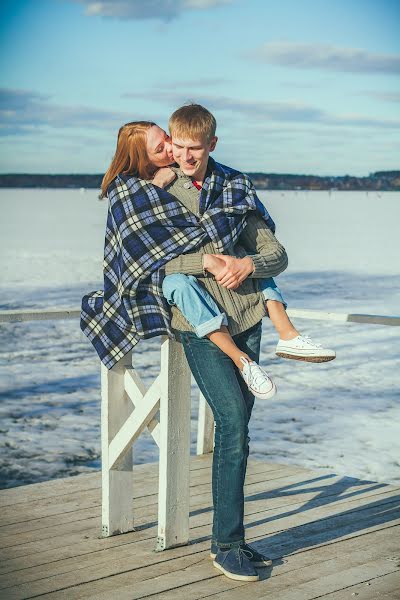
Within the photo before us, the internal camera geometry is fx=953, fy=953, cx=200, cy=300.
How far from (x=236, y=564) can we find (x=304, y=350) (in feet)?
2.55

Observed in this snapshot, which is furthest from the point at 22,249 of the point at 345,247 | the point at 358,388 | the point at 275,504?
the point at 275,504

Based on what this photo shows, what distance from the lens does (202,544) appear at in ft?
12.0

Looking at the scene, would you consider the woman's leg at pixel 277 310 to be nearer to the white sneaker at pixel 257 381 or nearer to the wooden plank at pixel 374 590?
the white sneaker at pixel 257 381


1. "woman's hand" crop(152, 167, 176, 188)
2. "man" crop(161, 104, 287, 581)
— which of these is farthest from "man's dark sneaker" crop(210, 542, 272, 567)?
"woman's hand" crop(152, 167, 176, 188)

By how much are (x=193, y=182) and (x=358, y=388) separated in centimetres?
881

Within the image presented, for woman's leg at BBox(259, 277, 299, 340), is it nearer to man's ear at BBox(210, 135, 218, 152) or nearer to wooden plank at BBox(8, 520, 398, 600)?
man's ear at BBox(210, 135, 218, 152)

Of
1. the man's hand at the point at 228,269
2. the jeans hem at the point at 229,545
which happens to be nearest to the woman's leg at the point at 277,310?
the man's hand at the point at 228,269

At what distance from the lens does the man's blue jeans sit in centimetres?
317

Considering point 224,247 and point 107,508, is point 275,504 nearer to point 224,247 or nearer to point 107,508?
point 107,508

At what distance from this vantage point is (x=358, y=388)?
11.8 m

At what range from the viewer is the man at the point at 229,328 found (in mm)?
3182

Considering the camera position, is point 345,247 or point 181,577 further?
point 345,247

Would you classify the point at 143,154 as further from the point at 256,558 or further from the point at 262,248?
the point at 256,558

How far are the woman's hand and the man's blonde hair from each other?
0.20 metres
